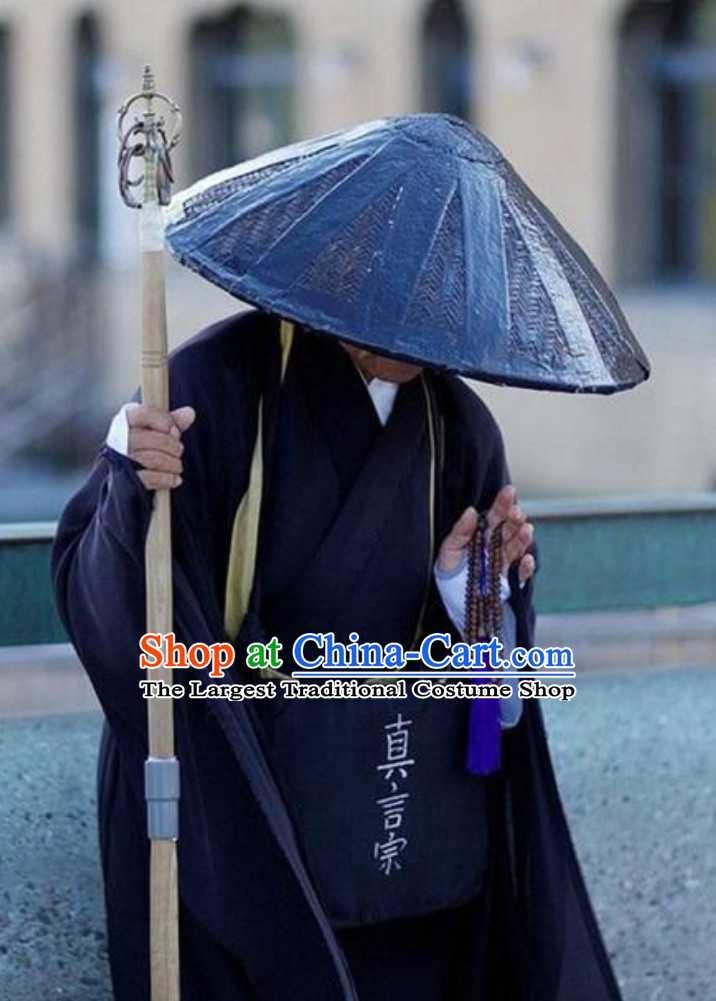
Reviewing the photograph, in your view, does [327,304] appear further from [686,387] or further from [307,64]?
[307,64]

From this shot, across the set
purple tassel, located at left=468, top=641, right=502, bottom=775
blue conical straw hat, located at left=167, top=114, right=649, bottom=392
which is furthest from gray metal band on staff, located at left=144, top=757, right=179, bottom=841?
blue conical straw hat, located at left=167, top=114, right=649, bottom=392

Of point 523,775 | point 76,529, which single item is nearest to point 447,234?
point 76,529

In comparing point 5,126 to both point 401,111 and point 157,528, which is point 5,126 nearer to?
point 401,111

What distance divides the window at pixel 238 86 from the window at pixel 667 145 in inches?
155

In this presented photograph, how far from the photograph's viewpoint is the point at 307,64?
17.9m

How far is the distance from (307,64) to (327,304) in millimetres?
15111

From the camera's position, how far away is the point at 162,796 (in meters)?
3.22

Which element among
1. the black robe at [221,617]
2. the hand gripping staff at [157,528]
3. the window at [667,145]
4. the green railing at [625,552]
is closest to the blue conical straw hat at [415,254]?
the hand gripping staff at [157,528]

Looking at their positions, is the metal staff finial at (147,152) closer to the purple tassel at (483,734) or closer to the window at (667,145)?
the purple tassel at (483,734)

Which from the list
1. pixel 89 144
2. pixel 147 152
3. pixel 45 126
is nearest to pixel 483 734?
pixel 147 152

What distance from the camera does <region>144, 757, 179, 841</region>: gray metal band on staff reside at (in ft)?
10.5

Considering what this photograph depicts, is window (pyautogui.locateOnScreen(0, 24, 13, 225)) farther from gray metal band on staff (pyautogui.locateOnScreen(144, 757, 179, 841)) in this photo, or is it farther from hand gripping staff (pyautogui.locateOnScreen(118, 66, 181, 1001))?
gray metal band on staff (pyautogui.locateOnScreen(144, 757, 179, 841))

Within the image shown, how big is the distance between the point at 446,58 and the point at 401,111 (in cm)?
83

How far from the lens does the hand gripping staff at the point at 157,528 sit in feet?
10.3
